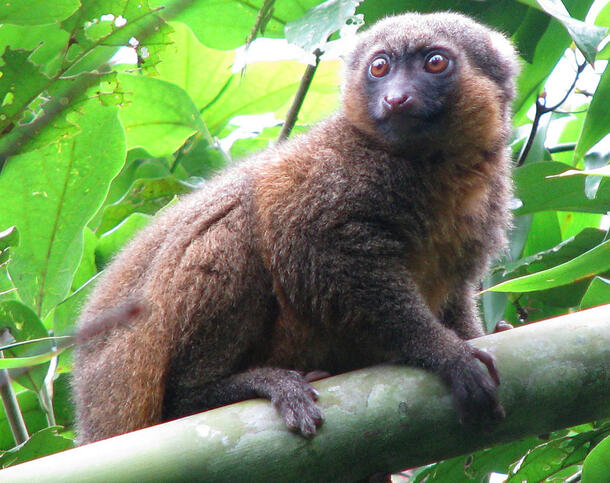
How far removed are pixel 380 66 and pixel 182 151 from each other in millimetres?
1471

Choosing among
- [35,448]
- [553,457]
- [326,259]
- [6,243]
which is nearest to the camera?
[6,243]

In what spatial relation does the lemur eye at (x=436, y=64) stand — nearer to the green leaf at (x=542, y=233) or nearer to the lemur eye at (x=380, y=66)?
the lemur eye at (x=380, y=66)

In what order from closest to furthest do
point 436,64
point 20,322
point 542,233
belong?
point 20,322
point 436,64
point 542,233

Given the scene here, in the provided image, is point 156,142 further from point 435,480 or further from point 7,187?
point 435,480

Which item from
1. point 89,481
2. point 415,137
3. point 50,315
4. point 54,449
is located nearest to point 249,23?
point 415,137

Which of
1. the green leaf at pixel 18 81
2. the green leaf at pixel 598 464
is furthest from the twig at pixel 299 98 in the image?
the green leaf at pixel 598 464

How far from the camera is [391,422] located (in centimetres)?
251

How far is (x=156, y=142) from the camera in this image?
4723 mm

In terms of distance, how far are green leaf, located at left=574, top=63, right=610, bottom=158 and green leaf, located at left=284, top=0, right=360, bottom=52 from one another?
1235 mm

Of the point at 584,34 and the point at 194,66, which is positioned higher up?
the point at 584,34

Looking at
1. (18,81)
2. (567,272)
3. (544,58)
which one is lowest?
(567,272)

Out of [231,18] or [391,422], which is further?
[231,18]

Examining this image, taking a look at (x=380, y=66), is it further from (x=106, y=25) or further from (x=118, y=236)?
(x=118, y=236)

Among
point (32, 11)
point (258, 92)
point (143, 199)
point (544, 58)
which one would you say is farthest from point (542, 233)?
point (32, 11)
